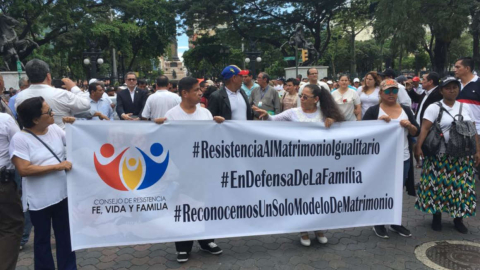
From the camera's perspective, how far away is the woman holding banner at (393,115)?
4055 mm

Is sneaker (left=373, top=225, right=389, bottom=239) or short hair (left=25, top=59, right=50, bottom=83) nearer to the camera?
short hair (left=25, top=59, right=50, bottom=83)

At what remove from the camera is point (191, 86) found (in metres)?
3.72

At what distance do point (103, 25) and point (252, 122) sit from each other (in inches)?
1222

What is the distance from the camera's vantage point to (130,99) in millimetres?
6848

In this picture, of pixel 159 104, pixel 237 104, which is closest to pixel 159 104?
pixel 159 104

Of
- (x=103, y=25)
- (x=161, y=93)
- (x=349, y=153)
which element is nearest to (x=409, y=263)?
(x=349, y=153)

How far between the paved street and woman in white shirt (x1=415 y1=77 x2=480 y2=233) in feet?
1.24

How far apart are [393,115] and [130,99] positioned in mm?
4633

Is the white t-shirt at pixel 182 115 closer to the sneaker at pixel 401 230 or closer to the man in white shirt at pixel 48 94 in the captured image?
the man in white shirt at pixel 48 94

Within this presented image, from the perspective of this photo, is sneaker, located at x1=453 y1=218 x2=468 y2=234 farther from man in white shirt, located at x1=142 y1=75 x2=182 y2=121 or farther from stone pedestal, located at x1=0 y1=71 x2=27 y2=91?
stone pedestal, located at x1=0 y1=71 x2=27 y2=91

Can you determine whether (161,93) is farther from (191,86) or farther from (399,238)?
(399,238)

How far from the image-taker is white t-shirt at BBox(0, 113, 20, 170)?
310cm

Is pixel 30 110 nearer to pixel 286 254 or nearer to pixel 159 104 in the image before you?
pixel 159 104

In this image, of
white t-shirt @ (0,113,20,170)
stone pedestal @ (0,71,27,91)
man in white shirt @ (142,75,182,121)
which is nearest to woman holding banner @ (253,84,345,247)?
man in white shirt @ (142,75,182,121)
